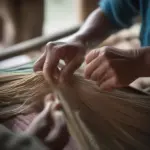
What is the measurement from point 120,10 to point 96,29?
92mm

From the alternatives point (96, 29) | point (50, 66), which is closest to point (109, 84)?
A: point (50, 66)

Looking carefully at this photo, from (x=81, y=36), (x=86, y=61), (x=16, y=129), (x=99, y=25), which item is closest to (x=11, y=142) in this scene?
(x=16, y=129)

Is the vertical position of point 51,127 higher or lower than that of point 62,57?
lower

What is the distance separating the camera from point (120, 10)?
3.55ft

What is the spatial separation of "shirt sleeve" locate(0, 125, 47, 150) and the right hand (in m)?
0.17

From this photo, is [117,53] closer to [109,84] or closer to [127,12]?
[109,84]

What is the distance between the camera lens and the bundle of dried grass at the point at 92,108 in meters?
0.74

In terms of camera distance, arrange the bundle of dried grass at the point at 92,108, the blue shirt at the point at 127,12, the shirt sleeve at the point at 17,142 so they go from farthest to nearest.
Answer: the blue shirt at the point at 127,12
the bundle of dried grass at the point at 92,108
the shirt sleeve at the point at 17,142

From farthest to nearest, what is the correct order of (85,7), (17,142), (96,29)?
(85,7), (96,29), (17,142)

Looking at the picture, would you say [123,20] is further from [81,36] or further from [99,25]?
[81,36]

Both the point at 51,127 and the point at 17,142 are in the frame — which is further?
the point at 51,127

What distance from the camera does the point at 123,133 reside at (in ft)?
2.50

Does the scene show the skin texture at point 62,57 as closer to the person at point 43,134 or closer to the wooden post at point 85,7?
the person at point 43,134

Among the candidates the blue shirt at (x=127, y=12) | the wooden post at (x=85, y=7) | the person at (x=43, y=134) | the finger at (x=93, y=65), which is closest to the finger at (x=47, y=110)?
the person at (x=43, y=134)
